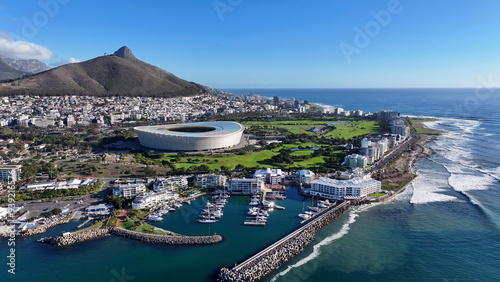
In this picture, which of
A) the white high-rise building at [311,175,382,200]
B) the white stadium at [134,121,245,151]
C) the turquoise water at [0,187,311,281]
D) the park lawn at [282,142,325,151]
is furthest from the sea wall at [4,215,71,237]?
the park lawn at [282,142,325,151]

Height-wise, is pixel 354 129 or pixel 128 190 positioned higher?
pixel 354 129

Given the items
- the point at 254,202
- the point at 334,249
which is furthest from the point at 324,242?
the point at 254,202

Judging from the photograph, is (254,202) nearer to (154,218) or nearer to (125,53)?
(154,218)

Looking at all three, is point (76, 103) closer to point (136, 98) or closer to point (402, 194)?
point (136, 98)

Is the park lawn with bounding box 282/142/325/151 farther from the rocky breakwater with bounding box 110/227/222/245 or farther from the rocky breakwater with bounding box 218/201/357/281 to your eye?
the rocky breakwater with bounding box 110/227/222/245

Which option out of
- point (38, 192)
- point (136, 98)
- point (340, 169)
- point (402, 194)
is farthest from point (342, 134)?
point (136, 98)

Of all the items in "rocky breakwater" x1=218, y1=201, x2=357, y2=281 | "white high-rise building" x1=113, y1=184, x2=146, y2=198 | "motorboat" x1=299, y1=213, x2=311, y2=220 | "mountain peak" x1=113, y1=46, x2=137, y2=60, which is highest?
"mountain peak" x1=113, y1=46, x2=137, y2=60
